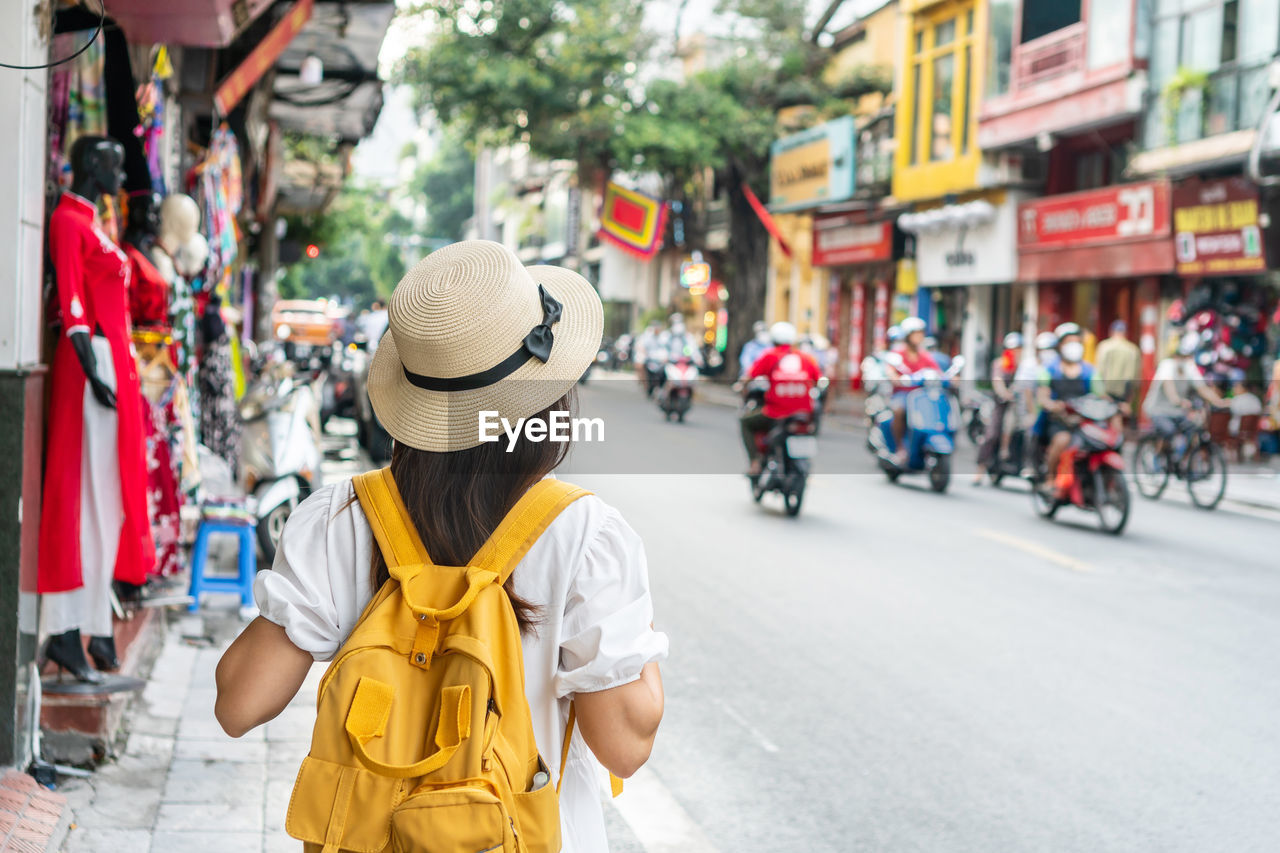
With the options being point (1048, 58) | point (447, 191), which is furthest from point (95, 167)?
point (447, 191)

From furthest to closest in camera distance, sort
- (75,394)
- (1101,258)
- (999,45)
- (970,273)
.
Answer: (970,273)
(999,45)
(1101,258)
(75,394)

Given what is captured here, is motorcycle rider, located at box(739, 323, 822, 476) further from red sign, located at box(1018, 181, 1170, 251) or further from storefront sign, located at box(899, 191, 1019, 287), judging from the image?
storefront sign, located at box(899, 191, 1019, 287)

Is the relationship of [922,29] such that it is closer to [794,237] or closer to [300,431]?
[794,237]

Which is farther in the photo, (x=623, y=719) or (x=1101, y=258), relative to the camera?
(x=1101, y=258)

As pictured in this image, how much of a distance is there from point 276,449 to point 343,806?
5670 mm

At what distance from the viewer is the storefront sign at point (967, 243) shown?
2539 centimetres

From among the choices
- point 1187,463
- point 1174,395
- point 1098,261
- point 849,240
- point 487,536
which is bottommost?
point 1187,463

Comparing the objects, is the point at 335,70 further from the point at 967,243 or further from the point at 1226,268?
the point at 967,243

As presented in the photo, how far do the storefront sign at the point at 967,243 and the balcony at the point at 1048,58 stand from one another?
2.29 metres

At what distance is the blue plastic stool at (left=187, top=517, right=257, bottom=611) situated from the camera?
6.37 metres

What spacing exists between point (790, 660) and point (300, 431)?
2.91 m

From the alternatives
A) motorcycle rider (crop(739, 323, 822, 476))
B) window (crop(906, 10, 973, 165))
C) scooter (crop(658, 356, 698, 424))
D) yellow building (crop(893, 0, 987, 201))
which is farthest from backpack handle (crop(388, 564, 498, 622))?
window (crop(906, 10, 973, 165))

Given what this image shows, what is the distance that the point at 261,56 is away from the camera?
354 inches

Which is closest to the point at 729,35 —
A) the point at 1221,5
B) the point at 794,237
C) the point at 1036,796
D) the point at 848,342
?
the point at 794,237
